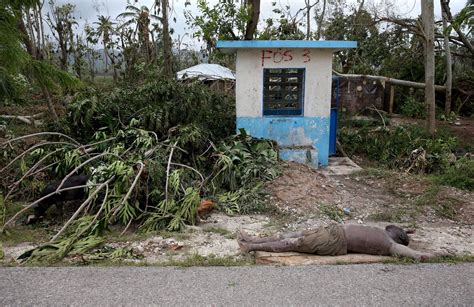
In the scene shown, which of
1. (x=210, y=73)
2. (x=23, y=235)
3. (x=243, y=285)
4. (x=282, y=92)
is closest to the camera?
(x=243, y=285)

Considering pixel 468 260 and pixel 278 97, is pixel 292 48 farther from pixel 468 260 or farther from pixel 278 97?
pixel 468 260


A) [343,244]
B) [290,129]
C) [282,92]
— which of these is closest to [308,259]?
[343,244]

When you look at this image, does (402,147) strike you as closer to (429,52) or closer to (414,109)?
(429,52)

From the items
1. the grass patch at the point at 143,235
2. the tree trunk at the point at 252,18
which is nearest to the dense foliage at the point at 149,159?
the grass patch at the point at 143,235

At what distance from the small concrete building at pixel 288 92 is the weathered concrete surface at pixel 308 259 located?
3884 mm

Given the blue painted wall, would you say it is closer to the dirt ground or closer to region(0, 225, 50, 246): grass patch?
the dirt ground

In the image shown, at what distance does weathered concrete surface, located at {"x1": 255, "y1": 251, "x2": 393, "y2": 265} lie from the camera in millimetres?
4211

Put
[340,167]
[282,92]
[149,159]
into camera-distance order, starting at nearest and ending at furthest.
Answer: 1. [149,159]
2. [340,167]
3. [282,92]

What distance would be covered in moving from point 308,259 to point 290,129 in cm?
434

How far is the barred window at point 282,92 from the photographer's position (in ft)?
27.9

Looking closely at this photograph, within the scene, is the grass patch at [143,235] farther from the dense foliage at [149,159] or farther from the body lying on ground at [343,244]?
the body lying on ground at [343,244]

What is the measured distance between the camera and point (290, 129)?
8.32 m

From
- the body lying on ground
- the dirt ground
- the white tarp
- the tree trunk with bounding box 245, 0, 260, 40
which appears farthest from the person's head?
the white tarp

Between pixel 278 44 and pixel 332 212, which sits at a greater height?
pixel 278 44
